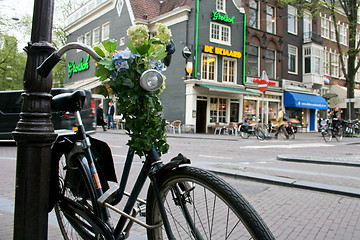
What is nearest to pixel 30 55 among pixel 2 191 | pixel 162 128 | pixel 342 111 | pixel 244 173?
pixel 162 128

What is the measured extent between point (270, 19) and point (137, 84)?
2501 centimetres

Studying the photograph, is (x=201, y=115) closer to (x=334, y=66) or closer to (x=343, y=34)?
(x=334, y=66)

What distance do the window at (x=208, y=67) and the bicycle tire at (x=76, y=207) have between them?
18424mm

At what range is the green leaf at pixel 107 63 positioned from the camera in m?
1.72

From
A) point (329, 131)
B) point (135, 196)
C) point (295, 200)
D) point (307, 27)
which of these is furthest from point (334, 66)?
point (135, 196)

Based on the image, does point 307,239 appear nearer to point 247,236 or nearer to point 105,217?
point 247,236

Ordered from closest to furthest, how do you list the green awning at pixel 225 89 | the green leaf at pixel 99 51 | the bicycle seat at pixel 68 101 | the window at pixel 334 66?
the green leaf at pixel 99 51 < the bicycle seat at pixel 68 101 < the green awning at pixel 225 89 < the window at pixel 334 66

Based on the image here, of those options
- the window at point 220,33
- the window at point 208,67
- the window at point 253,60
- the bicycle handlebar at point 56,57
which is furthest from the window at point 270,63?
the bicycle handlebar at point 56,57

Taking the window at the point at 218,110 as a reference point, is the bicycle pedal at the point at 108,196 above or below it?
below

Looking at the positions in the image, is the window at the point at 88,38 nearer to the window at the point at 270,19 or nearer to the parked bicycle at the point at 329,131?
the window at the point at 270,19

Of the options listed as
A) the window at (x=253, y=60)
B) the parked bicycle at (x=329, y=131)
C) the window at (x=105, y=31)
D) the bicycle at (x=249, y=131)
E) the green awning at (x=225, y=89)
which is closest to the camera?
the parked bicycle at (x=329, y=131)

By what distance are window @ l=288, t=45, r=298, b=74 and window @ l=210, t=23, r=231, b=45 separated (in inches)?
291

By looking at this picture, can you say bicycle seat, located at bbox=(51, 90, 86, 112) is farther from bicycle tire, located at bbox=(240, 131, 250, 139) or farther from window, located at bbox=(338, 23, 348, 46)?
window, located at bbox=(338, 23, 348, 46)

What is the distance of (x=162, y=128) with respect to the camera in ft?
5.89
